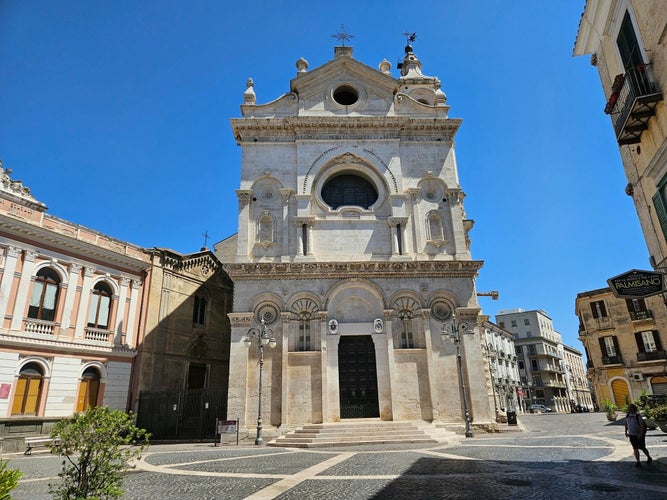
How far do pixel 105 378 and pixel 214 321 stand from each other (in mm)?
7747

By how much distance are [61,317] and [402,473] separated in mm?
17197

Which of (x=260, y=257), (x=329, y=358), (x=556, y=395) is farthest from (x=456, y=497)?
(x=556, y=395)

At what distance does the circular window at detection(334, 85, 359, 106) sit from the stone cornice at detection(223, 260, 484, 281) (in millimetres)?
10364

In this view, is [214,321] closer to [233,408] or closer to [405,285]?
[233,408]

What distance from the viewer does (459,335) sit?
20.6m

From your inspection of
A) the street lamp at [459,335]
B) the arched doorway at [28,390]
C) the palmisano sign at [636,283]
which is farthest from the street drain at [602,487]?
the arched doorway at [28,390]

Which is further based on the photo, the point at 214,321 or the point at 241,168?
the point at 214,321

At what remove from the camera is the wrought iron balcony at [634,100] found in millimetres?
9602

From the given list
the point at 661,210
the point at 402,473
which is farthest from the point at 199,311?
the point at 661,210

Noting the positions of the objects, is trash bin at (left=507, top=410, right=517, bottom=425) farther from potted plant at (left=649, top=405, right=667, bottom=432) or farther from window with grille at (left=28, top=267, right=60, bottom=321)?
Result: window with grille at (left=28, top=267, right=60, bottom=321)

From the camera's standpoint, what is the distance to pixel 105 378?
20875mm

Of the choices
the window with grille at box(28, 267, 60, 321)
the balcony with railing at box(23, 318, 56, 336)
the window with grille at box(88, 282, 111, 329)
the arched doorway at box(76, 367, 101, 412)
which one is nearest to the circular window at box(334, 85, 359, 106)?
the window with grille at box(88, 282, 111, 329)

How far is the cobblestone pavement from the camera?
7949 millimetres

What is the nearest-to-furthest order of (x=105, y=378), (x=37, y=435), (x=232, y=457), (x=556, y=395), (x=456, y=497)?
(x=456, y=497) → (x=232, y=457) → (x=37, y=435) → (x=105, y=378) → (x=556, y=395)
